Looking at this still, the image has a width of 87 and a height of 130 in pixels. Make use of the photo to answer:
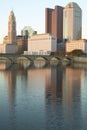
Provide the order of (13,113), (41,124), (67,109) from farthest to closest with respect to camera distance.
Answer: (67,109) < (13,113) < (41,124)

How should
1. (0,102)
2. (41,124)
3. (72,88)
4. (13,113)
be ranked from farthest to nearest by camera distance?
(72,88) < (0,102) < (13,113) < (41,124)

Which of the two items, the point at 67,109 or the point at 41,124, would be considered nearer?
the point at 41,124

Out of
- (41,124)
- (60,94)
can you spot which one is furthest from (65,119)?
(60,94)

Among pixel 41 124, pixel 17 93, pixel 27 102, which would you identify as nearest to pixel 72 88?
pixel 17 93

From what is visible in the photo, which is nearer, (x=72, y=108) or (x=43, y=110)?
(x=43, y=110)

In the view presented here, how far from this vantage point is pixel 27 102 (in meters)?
36.6

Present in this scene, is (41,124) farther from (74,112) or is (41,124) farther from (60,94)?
(60,94)

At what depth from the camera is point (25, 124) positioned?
90.0 feet

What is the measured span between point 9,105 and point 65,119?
8273mm

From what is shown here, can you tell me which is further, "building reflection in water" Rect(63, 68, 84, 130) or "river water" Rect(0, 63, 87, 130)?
"building reflection in water" Rect(63, 68, 84, 130)

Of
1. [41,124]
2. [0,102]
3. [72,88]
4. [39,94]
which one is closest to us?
[41,124]

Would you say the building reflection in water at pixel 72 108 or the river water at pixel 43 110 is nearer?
the river water at pixel 43 110

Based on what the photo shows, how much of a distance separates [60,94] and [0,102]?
388 inches

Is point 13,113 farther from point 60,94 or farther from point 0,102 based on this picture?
point 60,94
